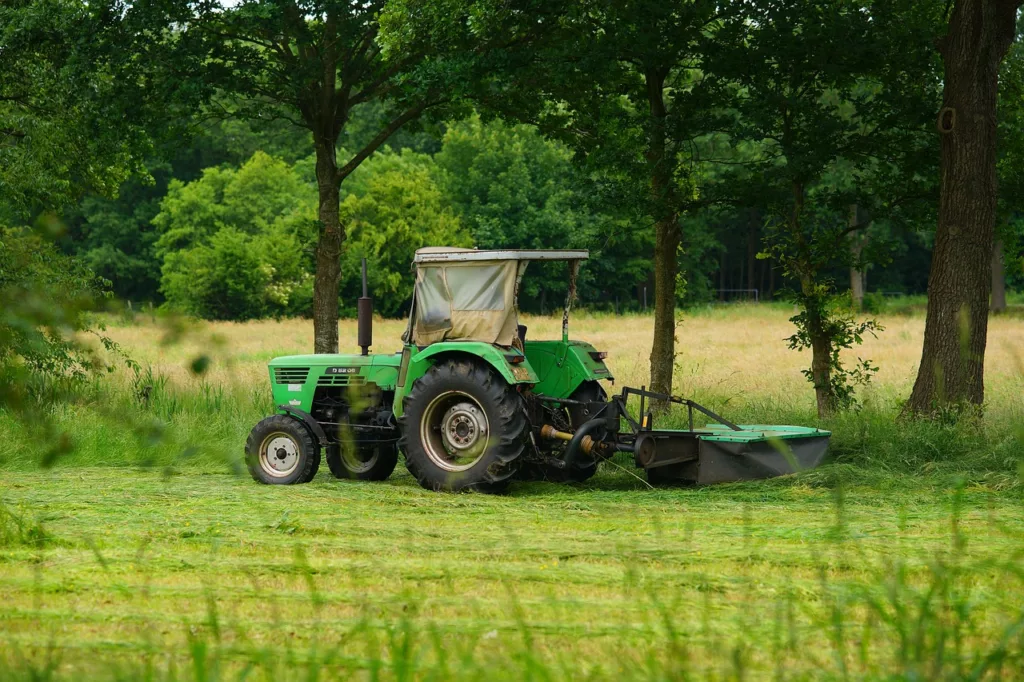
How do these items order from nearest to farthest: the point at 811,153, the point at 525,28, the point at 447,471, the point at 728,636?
the point at 728,636 → the point at 447,471 → the point at 811,153 → the point at 525,28

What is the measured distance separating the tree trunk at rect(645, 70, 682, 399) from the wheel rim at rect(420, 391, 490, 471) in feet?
14.5

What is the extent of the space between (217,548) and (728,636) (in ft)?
10.5

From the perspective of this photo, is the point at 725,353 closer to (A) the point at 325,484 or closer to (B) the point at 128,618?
(A) the point at 325,484

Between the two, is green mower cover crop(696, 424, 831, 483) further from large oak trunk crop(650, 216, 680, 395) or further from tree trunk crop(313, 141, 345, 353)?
tree trunk crop(313, 141, 345, 353)

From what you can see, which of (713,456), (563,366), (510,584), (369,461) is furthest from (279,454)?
(510,584)

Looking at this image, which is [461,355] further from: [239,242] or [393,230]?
[239,242]

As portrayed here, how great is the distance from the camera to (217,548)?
6.46 meters

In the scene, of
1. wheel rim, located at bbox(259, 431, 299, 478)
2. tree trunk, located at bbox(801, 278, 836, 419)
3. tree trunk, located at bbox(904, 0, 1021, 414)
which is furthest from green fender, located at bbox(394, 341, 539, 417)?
tree trunk, located at bbox(801, 278, 836, 419)

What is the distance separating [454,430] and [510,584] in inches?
180

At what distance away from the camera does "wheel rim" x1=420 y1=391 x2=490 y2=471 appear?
9.54 meters

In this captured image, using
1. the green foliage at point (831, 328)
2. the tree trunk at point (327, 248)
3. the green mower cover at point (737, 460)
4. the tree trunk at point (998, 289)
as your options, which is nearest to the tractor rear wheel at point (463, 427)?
the green mower cover at point (737, 460)

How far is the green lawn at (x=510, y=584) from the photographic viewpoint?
12.1 feet

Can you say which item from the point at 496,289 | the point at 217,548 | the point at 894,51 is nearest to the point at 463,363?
the point at 496,289

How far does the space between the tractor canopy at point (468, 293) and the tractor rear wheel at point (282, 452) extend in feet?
4.39
